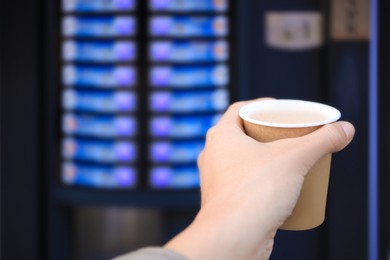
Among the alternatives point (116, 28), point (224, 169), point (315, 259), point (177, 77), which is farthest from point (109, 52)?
point (224, 169)

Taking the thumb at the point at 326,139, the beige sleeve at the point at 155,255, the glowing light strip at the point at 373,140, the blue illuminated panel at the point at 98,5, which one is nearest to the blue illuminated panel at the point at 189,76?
the blue illuminated panel at the point at 98,5

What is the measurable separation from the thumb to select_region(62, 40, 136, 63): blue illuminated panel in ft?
4.88

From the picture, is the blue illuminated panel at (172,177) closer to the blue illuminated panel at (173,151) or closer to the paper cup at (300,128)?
the blue illuminated panel at (173,151)

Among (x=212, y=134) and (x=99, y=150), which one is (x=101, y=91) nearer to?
(x=99, y=150)

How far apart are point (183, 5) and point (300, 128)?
57.8 inches

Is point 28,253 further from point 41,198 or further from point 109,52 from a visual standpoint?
point 109,52

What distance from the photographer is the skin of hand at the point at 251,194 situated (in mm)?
763

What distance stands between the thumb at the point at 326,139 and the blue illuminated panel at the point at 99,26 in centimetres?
150

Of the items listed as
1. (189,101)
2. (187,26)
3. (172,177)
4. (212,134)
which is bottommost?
(172,177)

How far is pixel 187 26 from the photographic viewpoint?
224 cm

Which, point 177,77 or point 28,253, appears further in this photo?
point 28,253

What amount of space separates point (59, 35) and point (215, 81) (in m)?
0.58

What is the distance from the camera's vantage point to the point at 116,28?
224 centimetres

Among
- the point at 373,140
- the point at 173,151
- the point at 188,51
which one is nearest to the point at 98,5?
the point at 188,51
